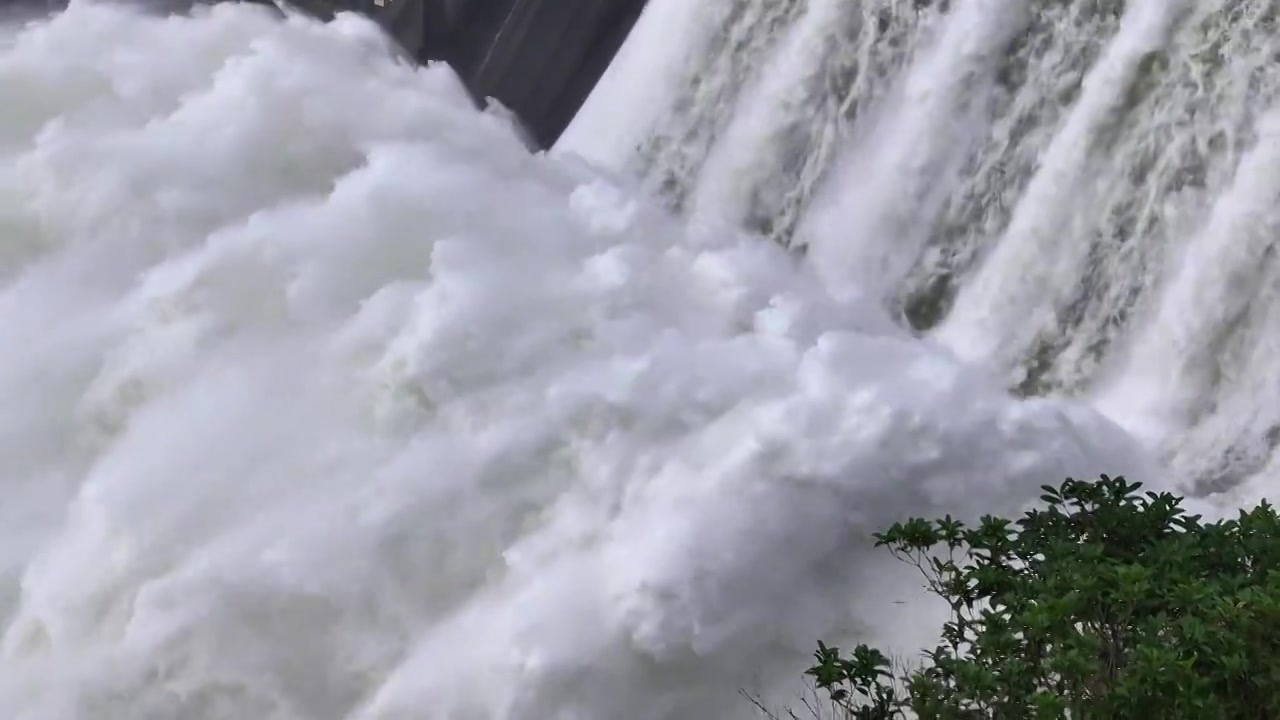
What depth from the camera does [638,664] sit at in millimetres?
4645

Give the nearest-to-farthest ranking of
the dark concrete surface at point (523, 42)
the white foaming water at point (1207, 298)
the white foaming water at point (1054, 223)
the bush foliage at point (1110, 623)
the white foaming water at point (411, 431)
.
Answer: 1. the bush foliage at point (1110, 623)
2. the white foaming water at point (411, 431)
3. the white foaming water at point (1207, 298)
4. the white foaming water at point (1054, 223)
5. the dark concrete surface at point (523, 42)

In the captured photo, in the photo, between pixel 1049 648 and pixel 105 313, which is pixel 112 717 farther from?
pixel 1049 648

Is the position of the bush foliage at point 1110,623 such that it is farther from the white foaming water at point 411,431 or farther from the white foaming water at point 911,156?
the white foaming water at point 911,156

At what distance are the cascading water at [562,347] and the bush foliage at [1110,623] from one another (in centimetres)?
116

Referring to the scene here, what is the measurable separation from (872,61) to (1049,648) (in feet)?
18.4

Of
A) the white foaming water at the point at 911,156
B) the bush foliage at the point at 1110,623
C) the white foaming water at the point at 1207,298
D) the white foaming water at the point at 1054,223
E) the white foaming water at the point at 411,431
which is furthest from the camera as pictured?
the white foaming water at the point at 911,156

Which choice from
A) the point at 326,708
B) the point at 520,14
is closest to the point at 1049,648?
the point at 326,708

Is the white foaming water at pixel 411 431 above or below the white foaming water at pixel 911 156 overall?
below

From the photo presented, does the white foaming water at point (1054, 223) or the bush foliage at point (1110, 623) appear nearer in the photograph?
the bush foliage at point (1110, 623)

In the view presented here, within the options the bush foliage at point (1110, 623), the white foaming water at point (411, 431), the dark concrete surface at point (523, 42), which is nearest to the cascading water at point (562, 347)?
the white foaming water at point (411, 431)

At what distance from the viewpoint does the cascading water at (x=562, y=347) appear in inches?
192

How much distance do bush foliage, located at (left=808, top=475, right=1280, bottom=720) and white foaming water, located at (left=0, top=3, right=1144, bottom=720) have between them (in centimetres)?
111

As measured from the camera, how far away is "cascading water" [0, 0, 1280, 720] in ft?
16.0

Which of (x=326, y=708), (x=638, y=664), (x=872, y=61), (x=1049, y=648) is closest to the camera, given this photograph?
(x=1049, y=648)
